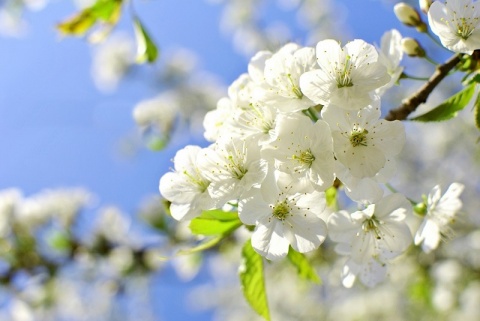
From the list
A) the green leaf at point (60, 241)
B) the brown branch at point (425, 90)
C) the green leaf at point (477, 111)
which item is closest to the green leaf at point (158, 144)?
the green leaf at point (60, 241)

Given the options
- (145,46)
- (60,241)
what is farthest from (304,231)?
(60,241)

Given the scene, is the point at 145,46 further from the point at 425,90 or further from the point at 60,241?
the point at 60,241

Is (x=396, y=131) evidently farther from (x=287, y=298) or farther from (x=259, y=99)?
(x=287, y=298)

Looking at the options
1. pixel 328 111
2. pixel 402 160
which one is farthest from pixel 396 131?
pixel 402 160

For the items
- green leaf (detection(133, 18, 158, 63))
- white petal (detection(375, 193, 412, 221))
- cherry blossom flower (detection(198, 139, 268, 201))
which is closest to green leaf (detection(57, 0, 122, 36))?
green leaf (detection(133, 18, 158, 63))

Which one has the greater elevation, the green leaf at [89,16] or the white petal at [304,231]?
the green leaf at [89,16]

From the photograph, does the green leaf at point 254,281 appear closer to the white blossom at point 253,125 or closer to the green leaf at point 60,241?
the white blossom at point 253,125
